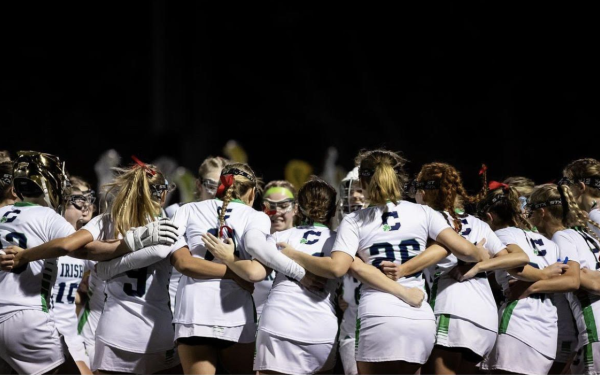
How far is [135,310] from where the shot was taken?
152 inches

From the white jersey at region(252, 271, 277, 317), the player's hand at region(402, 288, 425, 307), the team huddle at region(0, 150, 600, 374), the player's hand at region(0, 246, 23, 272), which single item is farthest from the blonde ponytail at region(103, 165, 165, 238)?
the player's hand at region(402, 288, 425, 307)

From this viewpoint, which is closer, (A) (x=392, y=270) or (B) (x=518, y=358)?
(A) (x=392, y=270)

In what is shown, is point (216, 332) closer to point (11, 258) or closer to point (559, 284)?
point (11, 258)

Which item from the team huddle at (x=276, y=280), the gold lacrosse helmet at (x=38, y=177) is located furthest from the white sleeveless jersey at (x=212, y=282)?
the gold lacrosse helmet at (x=38, y=177)

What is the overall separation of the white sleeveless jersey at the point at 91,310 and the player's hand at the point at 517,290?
2611 millimetres

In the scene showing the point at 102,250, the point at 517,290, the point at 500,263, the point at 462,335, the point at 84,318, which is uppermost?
the point at 102,250

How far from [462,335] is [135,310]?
5.67 feet

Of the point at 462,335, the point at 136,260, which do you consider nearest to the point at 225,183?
the point at 136,260

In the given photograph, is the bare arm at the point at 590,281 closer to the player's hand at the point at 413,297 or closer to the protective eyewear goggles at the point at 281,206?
the player's hand at the point at 413,297

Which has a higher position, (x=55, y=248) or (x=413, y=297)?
(x=55, y=248)

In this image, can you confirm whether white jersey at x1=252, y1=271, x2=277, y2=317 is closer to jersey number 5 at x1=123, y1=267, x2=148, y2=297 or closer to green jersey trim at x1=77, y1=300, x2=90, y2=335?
jersey number 5 at x1=123, y1=267, x2=148, y2=297

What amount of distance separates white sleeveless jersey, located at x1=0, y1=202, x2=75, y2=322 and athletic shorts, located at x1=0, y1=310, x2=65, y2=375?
0.06 metres

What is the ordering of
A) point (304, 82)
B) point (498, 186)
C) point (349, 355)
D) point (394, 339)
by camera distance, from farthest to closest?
point (304, 82) < point (349, 355) < point (498, 186) < point (394, 339)

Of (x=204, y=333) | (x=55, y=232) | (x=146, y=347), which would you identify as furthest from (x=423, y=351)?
(x=55, y=232)
